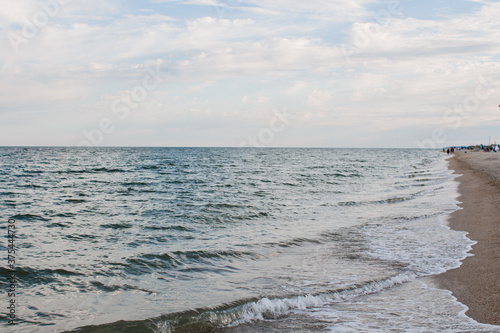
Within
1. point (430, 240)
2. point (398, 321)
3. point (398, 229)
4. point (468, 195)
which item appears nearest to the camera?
point (398, 321)

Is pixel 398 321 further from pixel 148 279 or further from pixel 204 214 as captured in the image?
pixel 204 214

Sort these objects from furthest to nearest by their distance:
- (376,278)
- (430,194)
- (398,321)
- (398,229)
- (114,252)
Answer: (430,194) < (398,229) < (114,252) < (376,278) < (398,321)

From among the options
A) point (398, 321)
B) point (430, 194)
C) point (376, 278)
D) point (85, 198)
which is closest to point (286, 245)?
point (376, 278)

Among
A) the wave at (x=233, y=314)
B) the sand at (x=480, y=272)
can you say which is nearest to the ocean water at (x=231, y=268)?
the wave at (x=233, y=314)

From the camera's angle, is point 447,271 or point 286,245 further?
point 286,245

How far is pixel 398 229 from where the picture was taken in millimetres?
13188

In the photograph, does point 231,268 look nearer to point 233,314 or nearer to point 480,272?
point 233,314

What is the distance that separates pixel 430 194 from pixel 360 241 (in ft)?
45.3

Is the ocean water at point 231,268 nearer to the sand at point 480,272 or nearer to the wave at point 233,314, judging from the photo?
the wave at point 233,314

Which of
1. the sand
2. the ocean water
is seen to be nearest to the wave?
the ocean water

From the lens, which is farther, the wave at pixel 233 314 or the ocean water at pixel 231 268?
the ocean water at pixel 231 268

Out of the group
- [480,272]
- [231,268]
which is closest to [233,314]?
[231,268]

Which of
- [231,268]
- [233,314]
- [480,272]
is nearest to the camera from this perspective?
[233,314]

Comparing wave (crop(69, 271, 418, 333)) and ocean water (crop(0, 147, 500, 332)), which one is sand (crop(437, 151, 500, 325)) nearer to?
ocean water (crop(0, 147, 500, 332))
